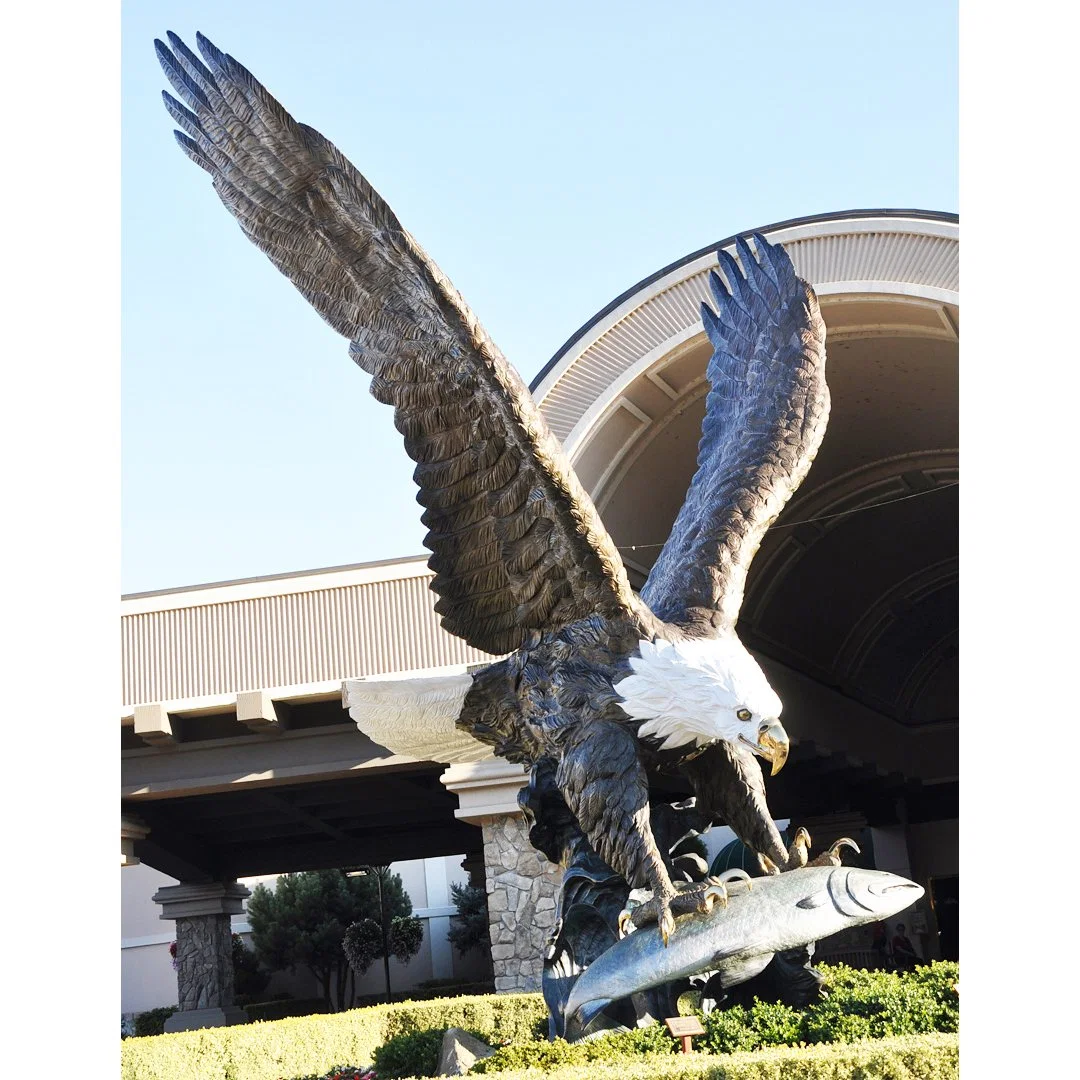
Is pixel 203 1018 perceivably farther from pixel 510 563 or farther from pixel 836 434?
pixel 510 563

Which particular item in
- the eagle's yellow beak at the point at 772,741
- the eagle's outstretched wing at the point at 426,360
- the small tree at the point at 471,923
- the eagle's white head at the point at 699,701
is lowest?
the small tree at the point at 471,923

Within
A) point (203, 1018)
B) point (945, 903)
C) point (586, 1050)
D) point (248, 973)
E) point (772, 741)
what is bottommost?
point (203, 1018)

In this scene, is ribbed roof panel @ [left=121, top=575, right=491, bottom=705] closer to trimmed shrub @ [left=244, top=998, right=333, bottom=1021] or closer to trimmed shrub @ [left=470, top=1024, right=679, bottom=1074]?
trimmed shrub @ [left=470, top=1024, right=679, bottom=1074]

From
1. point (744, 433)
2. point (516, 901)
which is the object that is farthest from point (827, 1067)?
point (516, 901)

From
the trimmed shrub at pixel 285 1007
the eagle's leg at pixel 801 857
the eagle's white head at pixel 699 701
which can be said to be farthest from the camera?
the trimmed shrub at pixel 285 1007

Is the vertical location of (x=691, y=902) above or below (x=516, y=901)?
below

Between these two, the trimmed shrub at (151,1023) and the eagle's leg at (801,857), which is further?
the trimmed shrub at (151,1023)

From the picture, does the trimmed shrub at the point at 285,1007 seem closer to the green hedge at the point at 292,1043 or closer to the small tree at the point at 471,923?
the small tree at the point at 471,923

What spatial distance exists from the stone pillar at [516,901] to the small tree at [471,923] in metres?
19.7

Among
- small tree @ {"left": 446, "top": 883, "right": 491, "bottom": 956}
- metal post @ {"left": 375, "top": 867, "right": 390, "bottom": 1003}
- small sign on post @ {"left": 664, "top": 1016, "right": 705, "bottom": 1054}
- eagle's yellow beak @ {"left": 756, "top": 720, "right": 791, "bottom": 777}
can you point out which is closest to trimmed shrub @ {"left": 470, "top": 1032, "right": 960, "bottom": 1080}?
small sign on post @ {"left": 664, "top": 1016, "right": 705, "bottom": 1054}

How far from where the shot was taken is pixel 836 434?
15.6m

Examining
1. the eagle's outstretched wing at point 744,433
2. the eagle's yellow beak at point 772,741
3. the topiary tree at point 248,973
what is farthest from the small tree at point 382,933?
the eagle's yellow beak at point 772,741

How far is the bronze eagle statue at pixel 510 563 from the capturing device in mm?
5684

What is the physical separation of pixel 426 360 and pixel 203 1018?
13.4 metres
